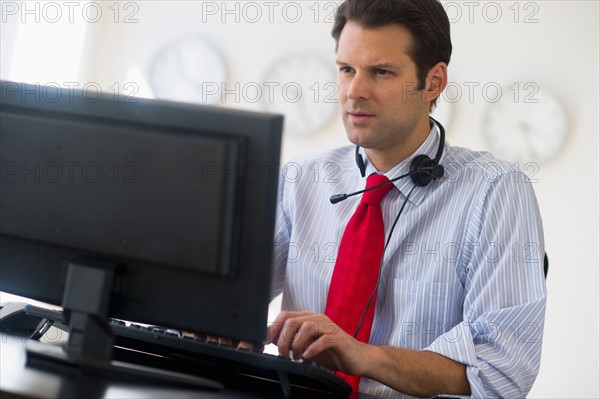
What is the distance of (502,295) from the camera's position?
1.48 meters

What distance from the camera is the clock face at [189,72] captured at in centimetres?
408

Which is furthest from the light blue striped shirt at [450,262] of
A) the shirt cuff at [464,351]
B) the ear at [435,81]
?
the ear at [435,81]

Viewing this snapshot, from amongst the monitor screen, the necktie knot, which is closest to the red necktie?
the necktie knot

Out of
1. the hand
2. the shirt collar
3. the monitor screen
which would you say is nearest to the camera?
the monitor screen

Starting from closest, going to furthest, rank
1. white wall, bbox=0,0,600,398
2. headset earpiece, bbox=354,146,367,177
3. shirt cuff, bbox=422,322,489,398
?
shirt cuff, bbox=422,322,489,398 < headset earpiece, bbox=354,146,367,177 < white wall, bbox=0,0,600,398

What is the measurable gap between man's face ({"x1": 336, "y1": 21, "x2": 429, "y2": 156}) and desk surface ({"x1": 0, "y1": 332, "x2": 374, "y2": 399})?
2.53ft

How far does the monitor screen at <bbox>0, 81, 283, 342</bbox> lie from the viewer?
104cm

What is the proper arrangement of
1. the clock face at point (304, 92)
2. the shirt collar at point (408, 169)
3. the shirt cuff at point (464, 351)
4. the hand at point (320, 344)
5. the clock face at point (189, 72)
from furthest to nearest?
the clock face at point (189, 72) < the clock face at point (304, 92) < the shirt collar at point (408, 169) < the shirt cuff at point (464, 351) < the hand at point (320, 344)

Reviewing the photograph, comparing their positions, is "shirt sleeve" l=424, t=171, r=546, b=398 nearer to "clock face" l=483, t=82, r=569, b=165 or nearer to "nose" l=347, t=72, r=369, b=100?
"nose" l=347, t=72, r=369, b=100

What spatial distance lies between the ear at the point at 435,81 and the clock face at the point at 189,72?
2.34 metres

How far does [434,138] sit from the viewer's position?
71.1 inches

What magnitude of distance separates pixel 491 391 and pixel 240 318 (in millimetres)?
587

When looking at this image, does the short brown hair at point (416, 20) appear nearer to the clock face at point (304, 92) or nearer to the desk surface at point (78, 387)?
the desk surface at point (78, 387)

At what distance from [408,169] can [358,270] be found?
0.98 feet
